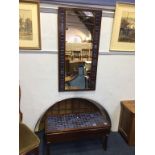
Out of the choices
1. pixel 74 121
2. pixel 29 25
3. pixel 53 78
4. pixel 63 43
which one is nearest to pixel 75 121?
pixel 74 121

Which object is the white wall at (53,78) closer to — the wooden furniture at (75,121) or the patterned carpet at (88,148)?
the wooden furniture at (75,121)

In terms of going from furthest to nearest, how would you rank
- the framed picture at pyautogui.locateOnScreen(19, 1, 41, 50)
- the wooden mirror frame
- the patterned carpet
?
the patterned carpet < the wooden mirror frame < the framed picture at pyautogui.locateOnScreen(19, 1, 41, 50)

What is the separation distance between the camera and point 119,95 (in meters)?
2.88

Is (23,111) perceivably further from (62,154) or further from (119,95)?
(119,95)

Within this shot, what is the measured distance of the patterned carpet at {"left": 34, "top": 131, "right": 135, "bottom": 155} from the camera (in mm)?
2535

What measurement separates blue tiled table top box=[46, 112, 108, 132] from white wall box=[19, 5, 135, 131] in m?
0.23

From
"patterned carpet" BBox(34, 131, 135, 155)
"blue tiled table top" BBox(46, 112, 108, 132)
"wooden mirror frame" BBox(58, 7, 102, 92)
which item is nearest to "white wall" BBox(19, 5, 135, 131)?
"wooden mirror frame" BBox(58, 7, 102, 92)

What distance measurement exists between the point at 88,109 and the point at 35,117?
780mm

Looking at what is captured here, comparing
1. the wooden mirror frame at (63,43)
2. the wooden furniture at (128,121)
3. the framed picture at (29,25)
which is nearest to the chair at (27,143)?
the wooden mirror frame at (63,43)

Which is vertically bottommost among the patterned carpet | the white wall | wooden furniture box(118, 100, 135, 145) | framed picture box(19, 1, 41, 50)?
the patterned carpet

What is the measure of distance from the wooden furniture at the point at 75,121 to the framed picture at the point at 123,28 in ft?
2.95

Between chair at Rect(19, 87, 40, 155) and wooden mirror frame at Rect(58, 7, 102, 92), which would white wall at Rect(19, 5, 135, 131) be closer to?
wooden mirror frame at Rect(58, 7, 102, 92)
